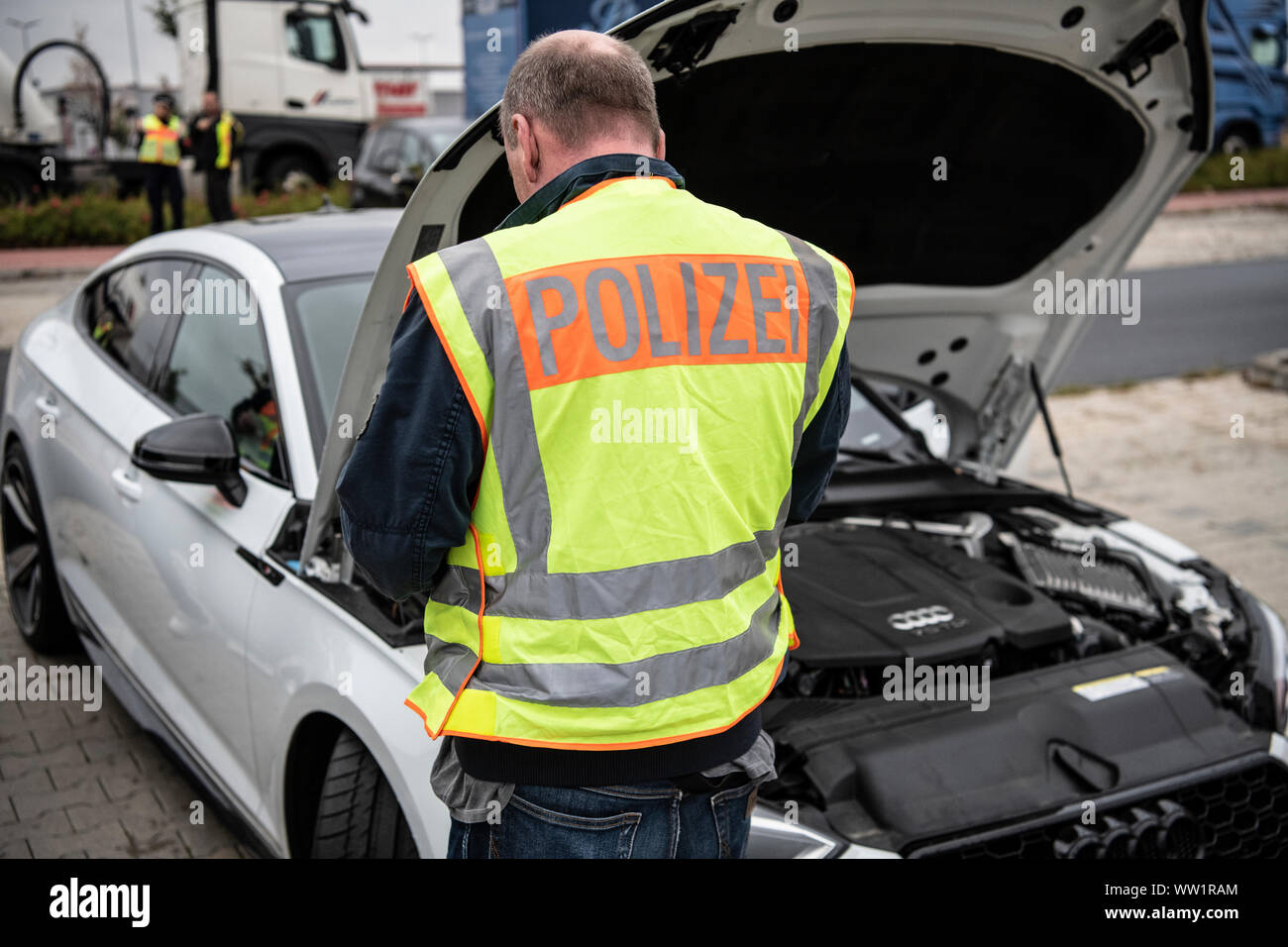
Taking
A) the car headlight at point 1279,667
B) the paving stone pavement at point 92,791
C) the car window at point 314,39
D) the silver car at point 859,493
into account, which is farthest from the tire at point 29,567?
the car window at point 314,39

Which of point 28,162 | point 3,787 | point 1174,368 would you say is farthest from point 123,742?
point 28,162

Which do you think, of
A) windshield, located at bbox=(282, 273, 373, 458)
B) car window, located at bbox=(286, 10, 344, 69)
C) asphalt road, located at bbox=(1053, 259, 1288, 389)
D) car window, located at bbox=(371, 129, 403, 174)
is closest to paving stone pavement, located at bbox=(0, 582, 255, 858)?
windshield, located at bbox=(282, 273, 373, 458)

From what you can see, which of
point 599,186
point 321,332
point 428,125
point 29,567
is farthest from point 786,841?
point 428,125

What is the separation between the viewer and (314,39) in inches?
691

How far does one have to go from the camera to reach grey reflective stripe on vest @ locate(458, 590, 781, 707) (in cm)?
164

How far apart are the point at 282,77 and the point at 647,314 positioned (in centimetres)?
1731

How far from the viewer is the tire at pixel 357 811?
7.73ft

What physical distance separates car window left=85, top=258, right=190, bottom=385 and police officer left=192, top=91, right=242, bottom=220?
9.96m

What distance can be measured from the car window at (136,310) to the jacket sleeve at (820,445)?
2256mm

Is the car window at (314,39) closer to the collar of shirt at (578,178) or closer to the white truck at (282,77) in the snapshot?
the white truck at (282,77)

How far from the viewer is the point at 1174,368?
9719 mm

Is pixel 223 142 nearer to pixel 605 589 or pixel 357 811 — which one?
pixel 357 811

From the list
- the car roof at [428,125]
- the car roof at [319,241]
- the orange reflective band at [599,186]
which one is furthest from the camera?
the car roof at [428,125]

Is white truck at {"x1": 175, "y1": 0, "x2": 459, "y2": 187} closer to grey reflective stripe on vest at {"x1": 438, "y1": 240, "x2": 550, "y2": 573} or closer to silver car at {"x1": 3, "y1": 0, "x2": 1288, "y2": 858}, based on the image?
silver car at {"x1": 3, "y1": 0, "x2": 1288, "y2": 858}
